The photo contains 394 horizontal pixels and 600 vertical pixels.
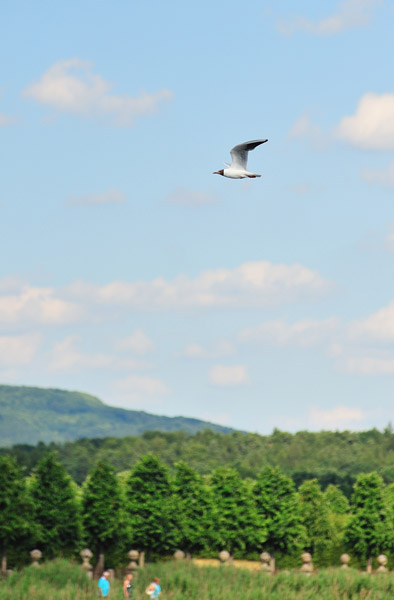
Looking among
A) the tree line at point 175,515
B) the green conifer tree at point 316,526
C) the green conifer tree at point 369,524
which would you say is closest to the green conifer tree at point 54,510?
the tree line at point 175,515

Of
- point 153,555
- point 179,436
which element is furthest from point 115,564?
point 179,436

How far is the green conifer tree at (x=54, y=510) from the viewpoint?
50969 mm

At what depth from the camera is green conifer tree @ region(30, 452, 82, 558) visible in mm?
50969

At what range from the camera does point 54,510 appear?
51.2 metres

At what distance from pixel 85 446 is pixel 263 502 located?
106m

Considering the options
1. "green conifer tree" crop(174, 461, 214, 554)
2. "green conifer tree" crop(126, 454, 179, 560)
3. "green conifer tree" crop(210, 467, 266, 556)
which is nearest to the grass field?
"green conifer tree" crop(126, 454, 179, 560)

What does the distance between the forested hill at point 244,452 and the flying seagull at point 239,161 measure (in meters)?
83.7

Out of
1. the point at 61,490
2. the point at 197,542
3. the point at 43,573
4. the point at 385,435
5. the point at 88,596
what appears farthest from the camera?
the point at 385,435

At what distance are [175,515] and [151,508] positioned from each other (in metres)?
1.49

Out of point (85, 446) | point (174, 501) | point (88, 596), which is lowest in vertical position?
point (88, 596)

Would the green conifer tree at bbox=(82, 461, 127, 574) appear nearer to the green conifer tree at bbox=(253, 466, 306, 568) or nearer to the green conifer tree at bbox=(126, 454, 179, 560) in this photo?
the green conifer tree at bbox=(126, 454, 179, 560)

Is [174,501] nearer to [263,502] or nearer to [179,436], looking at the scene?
[263,502]

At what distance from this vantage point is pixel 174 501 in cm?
5469

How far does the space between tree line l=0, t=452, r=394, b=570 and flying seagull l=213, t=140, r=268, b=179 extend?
29632 millimetres
